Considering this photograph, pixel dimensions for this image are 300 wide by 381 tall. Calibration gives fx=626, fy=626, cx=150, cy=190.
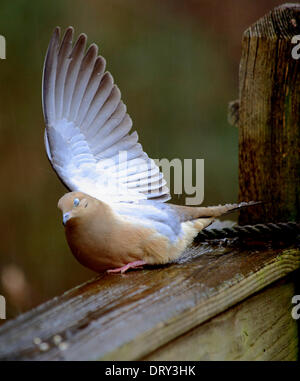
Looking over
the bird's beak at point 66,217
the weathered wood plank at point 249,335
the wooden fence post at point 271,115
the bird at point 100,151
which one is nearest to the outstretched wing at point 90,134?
the bird at point 100,151

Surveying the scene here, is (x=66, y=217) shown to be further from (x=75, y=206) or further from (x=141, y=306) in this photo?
(x=141, y=306)

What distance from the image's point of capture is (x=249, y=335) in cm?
191

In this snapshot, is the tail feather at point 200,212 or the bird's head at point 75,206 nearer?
the bird's head at point 75,206

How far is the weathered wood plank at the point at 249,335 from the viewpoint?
5.47 ft

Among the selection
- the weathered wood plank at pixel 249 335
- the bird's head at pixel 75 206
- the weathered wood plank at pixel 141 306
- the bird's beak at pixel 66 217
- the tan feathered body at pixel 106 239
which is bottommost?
the weathered wood plank at pixel 249 335

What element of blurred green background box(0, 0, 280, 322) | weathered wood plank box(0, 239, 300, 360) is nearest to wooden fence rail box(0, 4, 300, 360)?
weathered wood plank box(0, 239, 300, 360)

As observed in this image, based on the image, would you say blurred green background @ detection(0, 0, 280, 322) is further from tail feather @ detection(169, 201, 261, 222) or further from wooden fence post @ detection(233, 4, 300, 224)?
wooden fence post @ detection(233, 4, 300, 224)

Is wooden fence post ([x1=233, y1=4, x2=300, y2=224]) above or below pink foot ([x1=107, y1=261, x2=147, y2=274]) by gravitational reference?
above

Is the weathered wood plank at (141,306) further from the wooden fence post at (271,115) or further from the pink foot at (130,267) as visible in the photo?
the wooden fence post at (271,115)

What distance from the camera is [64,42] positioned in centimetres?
242

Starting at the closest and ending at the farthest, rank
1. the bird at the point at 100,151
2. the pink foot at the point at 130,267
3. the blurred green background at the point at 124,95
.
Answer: the pink foot at the point at 130,267, the bird at the point at 100,151, the blurred green background at the point at 124,95

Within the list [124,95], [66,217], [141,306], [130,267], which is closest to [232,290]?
[141,306]

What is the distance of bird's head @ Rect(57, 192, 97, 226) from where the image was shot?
7.18 ft
